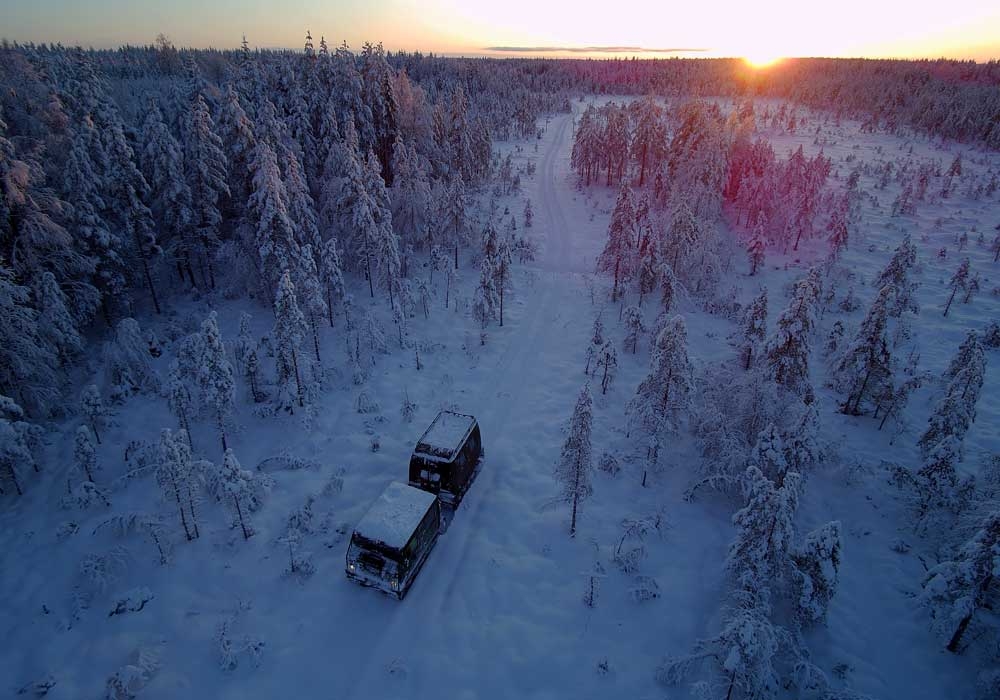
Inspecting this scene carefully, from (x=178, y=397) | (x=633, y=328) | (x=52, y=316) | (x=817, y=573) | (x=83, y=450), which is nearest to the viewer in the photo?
(x=817, y=573)

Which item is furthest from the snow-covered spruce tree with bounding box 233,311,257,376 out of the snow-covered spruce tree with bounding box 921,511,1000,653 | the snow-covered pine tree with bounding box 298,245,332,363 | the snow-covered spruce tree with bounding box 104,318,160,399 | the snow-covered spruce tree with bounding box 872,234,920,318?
the snow-covered spruce tree with bounding box 872,234,920,318

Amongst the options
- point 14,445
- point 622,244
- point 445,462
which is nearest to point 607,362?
point 445,462

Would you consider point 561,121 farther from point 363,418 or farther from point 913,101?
point 363,418

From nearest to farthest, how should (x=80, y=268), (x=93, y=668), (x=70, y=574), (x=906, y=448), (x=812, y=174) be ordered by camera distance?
(x=93, y=668)
(x=70, y=574)
(x=906, y=448)
(x=80, y=268)
(x=812, y=174)

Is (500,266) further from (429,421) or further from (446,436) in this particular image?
(446,436)

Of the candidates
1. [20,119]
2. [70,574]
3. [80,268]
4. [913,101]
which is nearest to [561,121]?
[913,101]

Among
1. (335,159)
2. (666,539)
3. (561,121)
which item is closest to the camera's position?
(666,539)

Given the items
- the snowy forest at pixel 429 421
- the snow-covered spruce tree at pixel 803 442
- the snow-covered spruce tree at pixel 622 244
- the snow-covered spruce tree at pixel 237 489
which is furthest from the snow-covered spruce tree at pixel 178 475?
the snow-covered spruce tree at pixel 622 244
